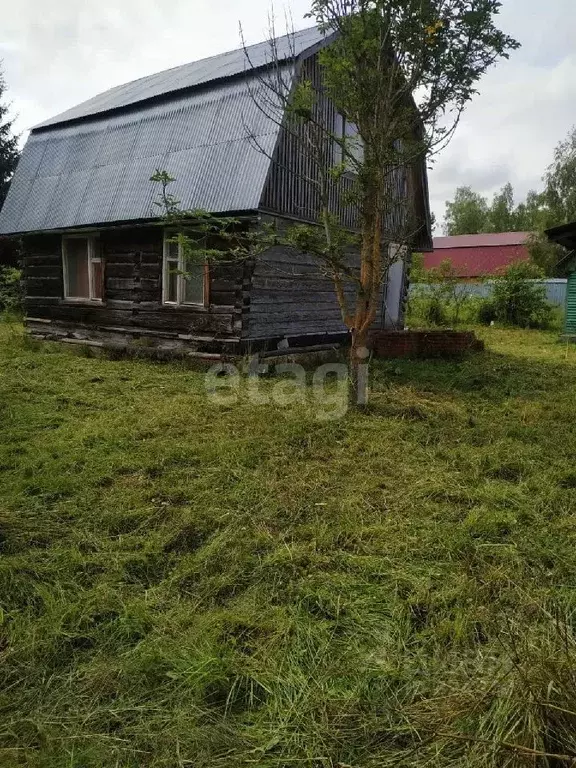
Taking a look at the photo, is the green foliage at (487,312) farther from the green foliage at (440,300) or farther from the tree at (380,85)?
the tree at (380,85)

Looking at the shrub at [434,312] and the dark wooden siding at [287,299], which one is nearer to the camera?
the dark wooden siding at [287,299]

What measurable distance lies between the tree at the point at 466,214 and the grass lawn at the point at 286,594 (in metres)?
54.1

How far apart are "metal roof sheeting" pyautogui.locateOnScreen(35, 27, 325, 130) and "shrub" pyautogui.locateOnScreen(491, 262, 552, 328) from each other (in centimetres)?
1041

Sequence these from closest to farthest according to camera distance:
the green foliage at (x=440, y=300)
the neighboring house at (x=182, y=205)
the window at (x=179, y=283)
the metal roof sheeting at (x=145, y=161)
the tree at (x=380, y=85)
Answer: the tree at (x=380, y=85), the metal roof sheeting at (x=145, y=161), the neighboring house at (x=182, y=205), the window at (x=179, y=283), the green foliage at (x=440, y=300)

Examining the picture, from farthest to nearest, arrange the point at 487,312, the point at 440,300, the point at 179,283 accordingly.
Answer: the point at 487,312
the point at 440,300
the point at 179,283

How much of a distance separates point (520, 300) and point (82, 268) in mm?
13805

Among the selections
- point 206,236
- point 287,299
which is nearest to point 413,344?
point 287,299

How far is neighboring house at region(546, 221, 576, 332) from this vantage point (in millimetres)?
12900

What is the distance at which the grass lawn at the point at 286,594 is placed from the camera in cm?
178

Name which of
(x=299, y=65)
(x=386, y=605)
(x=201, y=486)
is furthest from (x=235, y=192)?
(x=386, y=605)

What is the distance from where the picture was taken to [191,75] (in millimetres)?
11734

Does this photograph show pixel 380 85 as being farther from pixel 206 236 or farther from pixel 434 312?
pixel 434 312

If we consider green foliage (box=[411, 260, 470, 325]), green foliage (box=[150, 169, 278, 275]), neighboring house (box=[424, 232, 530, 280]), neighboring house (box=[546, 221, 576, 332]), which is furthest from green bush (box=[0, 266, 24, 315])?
neighboring house (box=[424, 232, 530, 280])

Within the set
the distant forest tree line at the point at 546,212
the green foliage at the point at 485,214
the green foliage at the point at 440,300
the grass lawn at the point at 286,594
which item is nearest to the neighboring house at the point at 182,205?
the grass lawn at the point at 286,594
